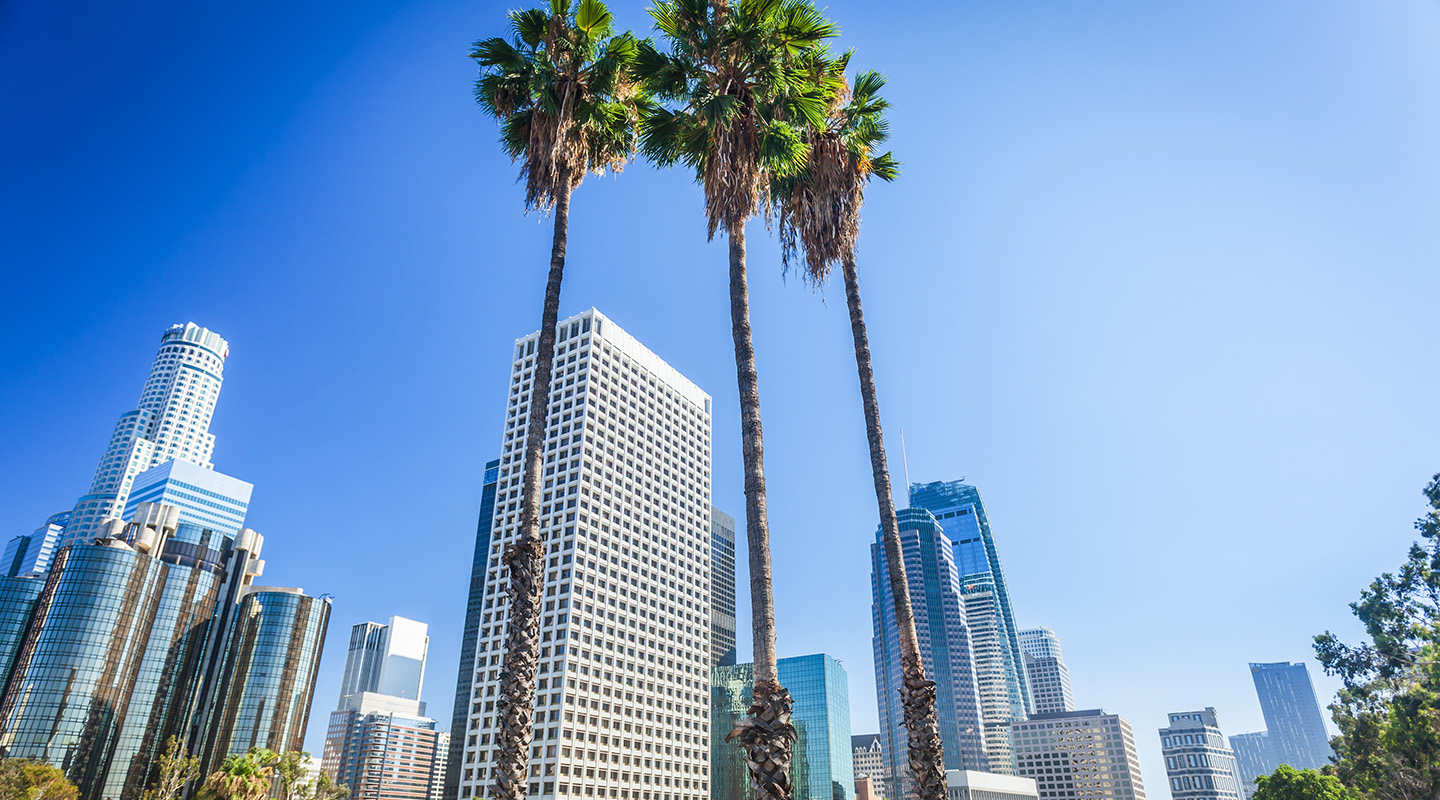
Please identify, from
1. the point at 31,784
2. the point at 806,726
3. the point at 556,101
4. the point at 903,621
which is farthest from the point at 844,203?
the point at 806,726

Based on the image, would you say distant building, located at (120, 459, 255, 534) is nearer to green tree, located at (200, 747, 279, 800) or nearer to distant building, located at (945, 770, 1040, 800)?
green tree, located at (200, 747, 279, 800)

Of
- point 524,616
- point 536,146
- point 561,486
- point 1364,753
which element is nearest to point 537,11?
point 536,146

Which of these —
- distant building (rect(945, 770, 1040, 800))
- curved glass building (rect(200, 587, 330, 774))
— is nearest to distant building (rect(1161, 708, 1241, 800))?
distant building (rect(945, 770, 1040, 800))

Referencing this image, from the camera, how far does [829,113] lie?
19.7 metres

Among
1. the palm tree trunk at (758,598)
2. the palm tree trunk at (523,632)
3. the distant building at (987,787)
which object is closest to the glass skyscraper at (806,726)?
the distant building at (987,787)

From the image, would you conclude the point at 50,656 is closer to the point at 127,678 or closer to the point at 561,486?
the point at 127,678

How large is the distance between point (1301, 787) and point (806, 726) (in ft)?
417

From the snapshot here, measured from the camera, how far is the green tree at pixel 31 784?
55.1m

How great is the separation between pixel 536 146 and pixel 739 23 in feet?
20.9

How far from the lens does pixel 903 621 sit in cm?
1694

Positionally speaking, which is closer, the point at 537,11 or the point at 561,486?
the point at 537,11

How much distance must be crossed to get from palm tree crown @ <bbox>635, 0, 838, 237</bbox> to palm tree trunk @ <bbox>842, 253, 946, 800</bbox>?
4707 millimetres

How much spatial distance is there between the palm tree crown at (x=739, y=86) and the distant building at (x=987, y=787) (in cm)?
16763

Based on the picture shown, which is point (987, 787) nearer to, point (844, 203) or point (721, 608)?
point (721, 608)
